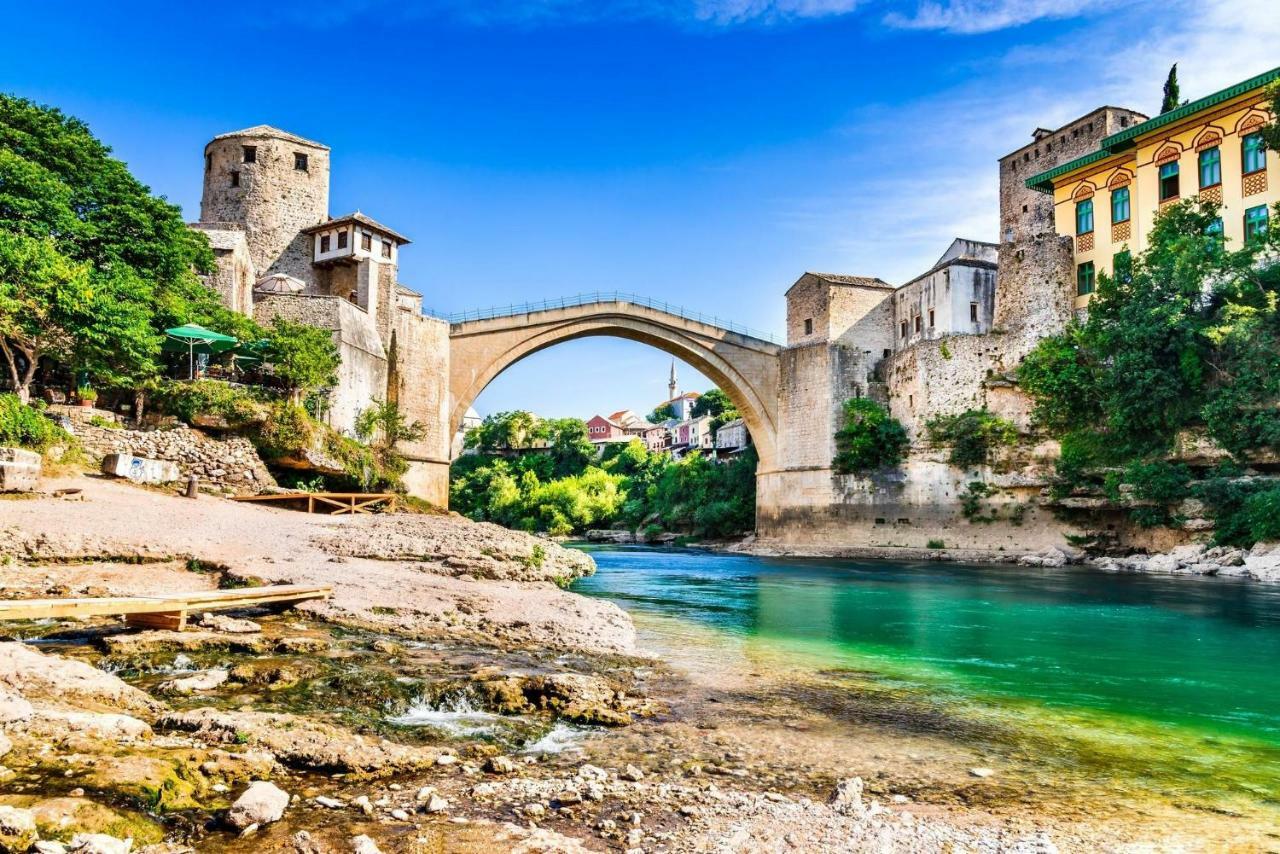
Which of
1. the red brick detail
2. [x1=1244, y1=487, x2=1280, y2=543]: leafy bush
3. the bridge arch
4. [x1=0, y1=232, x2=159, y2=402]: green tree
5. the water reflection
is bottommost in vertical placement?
the water reflection

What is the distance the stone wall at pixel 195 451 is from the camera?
1455 centimetres

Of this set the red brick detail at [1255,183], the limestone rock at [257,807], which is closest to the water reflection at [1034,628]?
the limestone rock at [257,807]

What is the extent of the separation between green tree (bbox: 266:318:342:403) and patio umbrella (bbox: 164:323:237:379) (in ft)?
3.37

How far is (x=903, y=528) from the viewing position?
99.9ft

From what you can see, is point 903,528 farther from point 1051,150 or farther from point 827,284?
point 1051,150

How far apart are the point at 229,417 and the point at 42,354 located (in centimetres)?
343

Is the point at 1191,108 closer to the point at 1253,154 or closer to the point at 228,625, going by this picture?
the point at 1253,154

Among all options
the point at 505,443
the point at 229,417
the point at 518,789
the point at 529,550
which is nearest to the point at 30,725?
the point at 518,789

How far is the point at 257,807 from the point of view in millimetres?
3277

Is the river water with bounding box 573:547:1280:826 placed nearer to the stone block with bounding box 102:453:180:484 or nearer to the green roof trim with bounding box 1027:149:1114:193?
the stone block with bounding box 102:453:180:484

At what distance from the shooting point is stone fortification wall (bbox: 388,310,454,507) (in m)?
26.0

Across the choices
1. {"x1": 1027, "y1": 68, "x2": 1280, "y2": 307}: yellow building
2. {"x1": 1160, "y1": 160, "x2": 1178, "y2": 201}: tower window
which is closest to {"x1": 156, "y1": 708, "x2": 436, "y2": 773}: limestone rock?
{"x1": 1027, "y1": 68, "x2": 1280, "y2": 307}: yellow building

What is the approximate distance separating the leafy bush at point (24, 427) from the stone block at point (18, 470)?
1.12 m

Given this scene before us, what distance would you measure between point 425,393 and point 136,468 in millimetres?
13439
